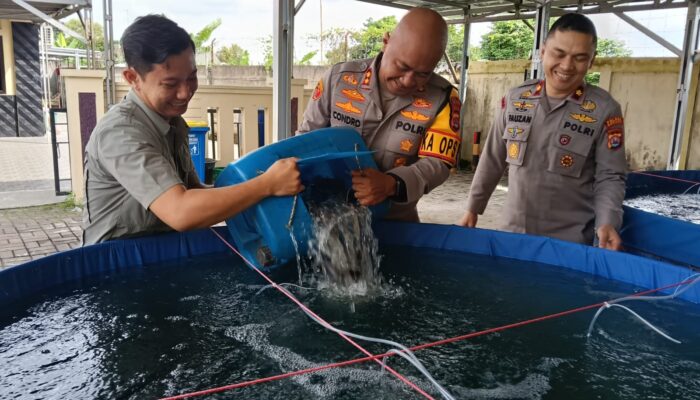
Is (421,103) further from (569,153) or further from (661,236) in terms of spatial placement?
(661,236)

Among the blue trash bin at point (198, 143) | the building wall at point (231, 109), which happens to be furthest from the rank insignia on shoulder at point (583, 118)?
the building wall at point (231, 109)

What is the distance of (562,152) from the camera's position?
198cm

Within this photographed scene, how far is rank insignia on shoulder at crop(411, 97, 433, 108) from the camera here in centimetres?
174

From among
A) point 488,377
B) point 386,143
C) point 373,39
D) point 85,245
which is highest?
point 373,39

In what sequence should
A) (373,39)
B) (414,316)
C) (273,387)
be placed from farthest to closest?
(373,39), (414,316), (273,387)

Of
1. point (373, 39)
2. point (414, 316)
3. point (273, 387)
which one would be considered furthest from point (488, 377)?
point (373, 39)

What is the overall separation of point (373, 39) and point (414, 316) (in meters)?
15.5

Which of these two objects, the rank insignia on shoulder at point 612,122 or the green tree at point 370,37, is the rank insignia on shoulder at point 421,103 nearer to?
the rank insignia on shoulder at point 612,122

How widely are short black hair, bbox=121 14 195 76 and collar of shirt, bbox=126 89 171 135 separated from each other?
0.08 m

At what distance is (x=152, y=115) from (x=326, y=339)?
722mm

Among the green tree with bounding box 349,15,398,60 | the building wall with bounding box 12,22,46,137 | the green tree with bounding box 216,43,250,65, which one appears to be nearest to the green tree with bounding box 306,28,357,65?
the green tree with bounding box 349,15,398,60

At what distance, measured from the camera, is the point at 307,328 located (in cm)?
131

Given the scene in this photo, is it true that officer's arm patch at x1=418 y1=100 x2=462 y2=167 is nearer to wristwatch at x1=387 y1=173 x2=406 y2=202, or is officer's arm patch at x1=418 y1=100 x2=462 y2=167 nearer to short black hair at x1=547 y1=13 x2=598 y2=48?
wristwatch at x1=387 y1=173 x2=406 y2=202

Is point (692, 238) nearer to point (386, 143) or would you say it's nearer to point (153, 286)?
point (386, 143)
